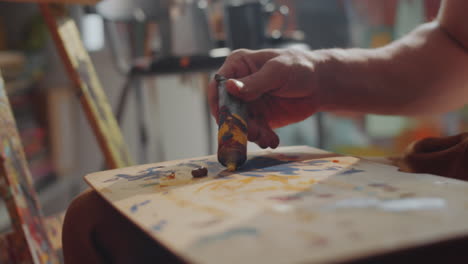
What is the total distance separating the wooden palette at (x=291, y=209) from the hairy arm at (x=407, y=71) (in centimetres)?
22

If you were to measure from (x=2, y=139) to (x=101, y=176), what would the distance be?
200 mm

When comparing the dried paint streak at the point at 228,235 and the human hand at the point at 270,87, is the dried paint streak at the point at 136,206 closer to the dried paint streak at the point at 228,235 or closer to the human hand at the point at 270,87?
the dried paint streak at the point at 228,235

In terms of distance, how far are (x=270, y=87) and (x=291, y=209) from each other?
11.7 inches

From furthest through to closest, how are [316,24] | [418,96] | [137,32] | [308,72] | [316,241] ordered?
[316,24] → [137,32] → [418,96] → [308,72] → [316,241]

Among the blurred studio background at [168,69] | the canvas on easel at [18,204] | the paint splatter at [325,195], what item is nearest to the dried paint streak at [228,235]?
the paint splatter at [325,195]

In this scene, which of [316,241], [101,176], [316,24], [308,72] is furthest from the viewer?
[316,24]

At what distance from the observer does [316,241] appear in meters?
0.28

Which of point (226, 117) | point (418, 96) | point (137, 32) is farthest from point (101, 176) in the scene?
point (137, 32)

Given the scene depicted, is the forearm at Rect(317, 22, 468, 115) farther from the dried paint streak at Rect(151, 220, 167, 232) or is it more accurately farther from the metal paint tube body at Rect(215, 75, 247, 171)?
the dried paint streak at Rect(151, 220, 167, 232)

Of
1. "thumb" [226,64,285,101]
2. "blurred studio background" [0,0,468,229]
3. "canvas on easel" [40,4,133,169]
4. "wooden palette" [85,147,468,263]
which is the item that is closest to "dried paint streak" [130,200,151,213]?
"wooden palette" [85,147,468,263]

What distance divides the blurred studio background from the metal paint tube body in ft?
2.72

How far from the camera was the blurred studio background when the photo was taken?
1.46 meters

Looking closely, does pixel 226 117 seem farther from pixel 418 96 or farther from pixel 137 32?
pixel 137 32

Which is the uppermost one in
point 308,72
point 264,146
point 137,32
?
point 137,32
